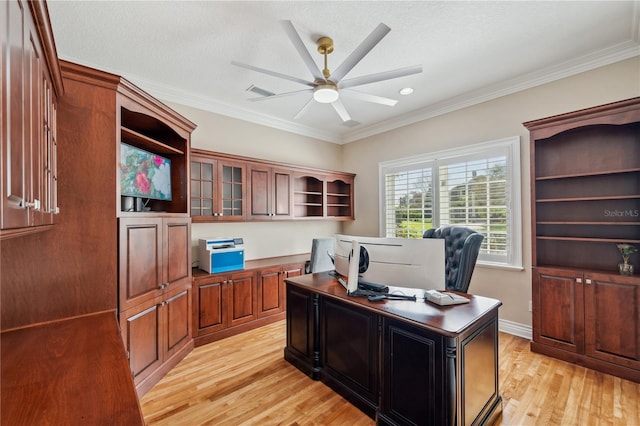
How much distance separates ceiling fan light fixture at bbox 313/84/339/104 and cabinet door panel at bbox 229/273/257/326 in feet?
7.61

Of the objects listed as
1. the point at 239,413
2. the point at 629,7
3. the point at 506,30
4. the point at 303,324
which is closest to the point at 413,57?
the point at 506,30

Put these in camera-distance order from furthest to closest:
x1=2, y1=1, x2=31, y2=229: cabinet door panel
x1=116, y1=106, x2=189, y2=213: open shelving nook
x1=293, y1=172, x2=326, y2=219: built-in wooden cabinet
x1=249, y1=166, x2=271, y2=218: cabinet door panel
Answer: 1. x1=293, y1=172, x2=326, y2=219: built-in wooden cabinet
2. x1=249, y1=166, x2=271, y2=218: cabinet door panel
3. x1=116, y1=106, x2=189, y2=213: open shelving nook
4. x1=2, y1=1, x2=31, y2=229: cabinet door panel

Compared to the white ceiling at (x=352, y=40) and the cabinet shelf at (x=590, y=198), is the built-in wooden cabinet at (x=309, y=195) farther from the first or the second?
the cabinet shelf at (x=590, y=198)

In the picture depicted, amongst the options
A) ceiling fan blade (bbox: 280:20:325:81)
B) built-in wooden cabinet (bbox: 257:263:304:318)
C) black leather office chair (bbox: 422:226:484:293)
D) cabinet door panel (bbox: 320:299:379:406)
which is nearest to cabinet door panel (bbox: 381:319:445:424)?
cabinet door panel (bbox: 320:299:379:406)

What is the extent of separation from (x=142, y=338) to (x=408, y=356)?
215 cm

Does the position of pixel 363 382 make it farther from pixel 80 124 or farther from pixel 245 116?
pixel 245 116

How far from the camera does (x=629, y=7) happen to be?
2.22m

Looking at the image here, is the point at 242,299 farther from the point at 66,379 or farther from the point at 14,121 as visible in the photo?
the point at 14,121

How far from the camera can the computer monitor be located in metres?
1.93

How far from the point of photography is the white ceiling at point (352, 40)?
2188 mm

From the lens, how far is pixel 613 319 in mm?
2523

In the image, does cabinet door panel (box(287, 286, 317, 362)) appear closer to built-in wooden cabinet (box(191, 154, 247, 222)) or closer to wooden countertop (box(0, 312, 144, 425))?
wooden countertop (box(0, 312, 144, 425))

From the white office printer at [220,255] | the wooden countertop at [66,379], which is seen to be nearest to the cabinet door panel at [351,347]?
the wooden countertop at [66,379]

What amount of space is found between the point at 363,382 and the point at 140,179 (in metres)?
2.56
